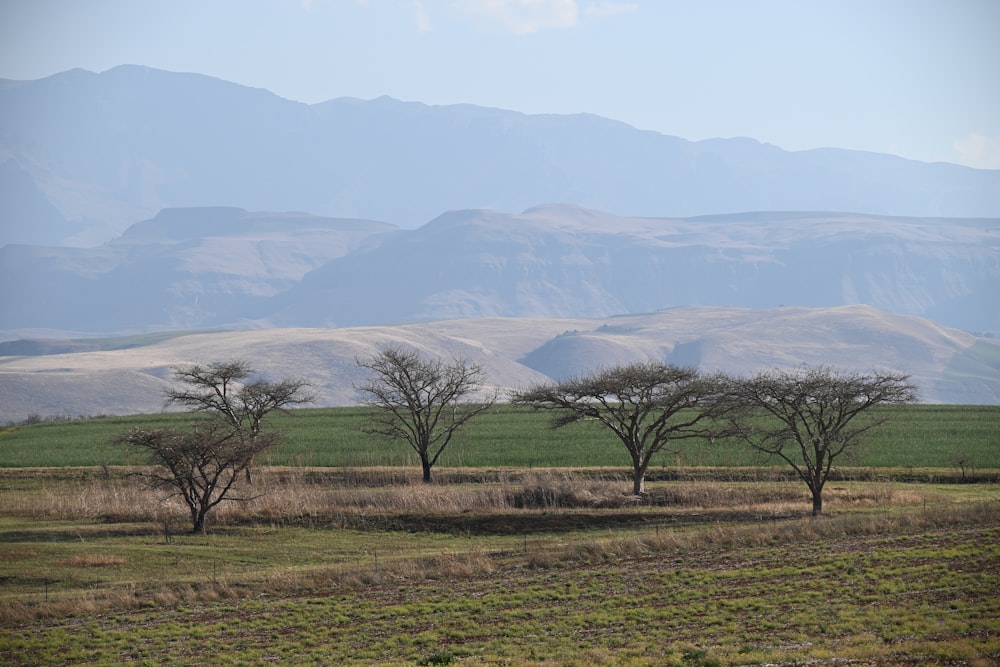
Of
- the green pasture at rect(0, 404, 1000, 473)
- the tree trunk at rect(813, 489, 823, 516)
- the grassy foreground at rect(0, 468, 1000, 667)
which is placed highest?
the green pasture at rect(0, 404, 1000, 473)

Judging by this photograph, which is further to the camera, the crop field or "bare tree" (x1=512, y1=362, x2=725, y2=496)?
"bare tree" (x1=512, y1=362, x2=725, y2=496)

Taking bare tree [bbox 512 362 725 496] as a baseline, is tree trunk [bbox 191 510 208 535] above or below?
below

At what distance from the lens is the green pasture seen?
180 feet

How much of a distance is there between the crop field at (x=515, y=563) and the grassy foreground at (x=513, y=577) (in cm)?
11

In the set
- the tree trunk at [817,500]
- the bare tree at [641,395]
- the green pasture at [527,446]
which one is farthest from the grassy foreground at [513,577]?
the green pasture at [527,446]

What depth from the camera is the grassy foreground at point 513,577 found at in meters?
22.8

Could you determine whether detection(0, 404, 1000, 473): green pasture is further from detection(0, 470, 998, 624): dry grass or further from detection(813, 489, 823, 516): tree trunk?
detection(813, 489, 823, 516): tree trunk

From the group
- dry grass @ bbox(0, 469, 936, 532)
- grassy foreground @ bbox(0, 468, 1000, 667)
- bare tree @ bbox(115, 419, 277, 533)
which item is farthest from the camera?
dry grass @ bbox(0, 469, 936, 532)

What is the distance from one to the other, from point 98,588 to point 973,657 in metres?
23.4

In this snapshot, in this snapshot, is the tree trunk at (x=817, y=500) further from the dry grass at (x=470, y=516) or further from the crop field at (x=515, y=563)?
the crop field at (x=515, y=563)

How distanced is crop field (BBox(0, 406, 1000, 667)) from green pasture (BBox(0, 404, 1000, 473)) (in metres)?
0.36

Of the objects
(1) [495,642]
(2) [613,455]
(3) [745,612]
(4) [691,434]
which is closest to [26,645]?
(1) [495,642]

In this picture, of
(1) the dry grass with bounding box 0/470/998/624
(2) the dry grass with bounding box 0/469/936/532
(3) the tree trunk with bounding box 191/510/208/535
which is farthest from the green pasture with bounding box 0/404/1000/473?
(3) the tree trunk with bounding box 191/510/208/535

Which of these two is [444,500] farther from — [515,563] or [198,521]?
[515,563]
